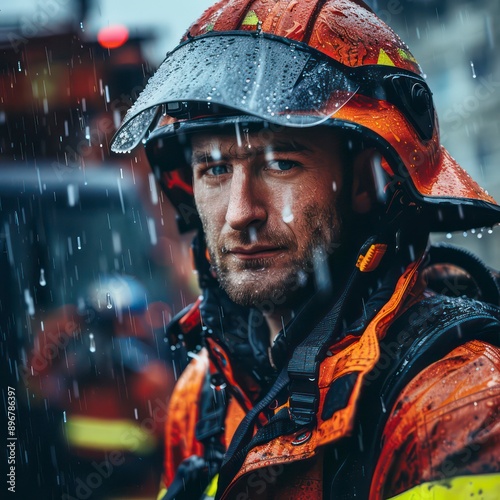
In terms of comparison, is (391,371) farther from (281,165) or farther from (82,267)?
(82,267)

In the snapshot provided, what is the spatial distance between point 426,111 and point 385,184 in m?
0.31

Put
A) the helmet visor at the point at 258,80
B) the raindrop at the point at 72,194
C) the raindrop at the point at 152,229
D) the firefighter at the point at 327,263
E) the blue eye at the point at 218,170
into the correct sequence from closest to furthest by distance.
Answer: the firefighter at the point at 327,263, the helmet visor at the point at 258,80, the blue eye at the point at 218,170, the raindrop at the point at 72,194, the raindrop at the point at 152,229

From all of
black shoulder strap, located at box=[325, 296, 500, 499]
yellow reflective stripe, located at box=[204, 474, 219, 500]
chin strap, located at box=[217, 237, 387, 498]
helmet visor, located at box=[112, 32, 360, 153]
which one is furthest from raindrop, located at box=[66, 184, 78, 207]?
black shoulder strap, located at box=[325, 296, 500, 499]

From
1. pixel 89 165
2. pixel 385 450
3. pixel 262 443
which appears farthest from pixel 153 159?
pixel 89 165

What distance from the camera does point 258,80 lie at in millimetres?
1896

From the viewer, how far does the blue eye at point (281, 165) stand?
2053 millimetres

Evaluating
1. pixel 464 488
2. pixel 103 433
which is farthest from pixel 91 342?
pixel 464 488

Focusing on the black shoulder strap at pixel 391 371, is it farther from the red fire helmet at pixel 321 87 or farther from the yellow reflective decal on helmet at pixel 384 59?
the yellow reflective decal on helmet at pixel 384 59

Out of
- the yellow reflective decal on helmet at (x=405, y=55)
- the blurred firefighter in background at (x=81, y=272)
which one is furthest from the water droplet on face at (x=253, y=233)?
the blurred firefighter in background at (x=81, y=272)

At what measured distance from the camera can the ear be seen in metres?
2.21

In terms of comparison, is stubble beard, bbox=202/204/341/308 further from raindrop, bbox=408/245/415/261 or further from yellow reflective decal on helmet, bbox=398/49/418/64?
yellow reflective decal on helmet, bbox=398/49/418/64

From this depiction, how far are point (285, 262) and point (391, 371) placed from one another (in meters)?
0.56

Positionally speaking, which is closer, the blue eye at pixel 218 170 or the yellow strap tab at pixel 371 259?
the yellow strap tab at pixel 371 259

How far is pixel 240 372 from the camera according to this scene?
90.5 inches
